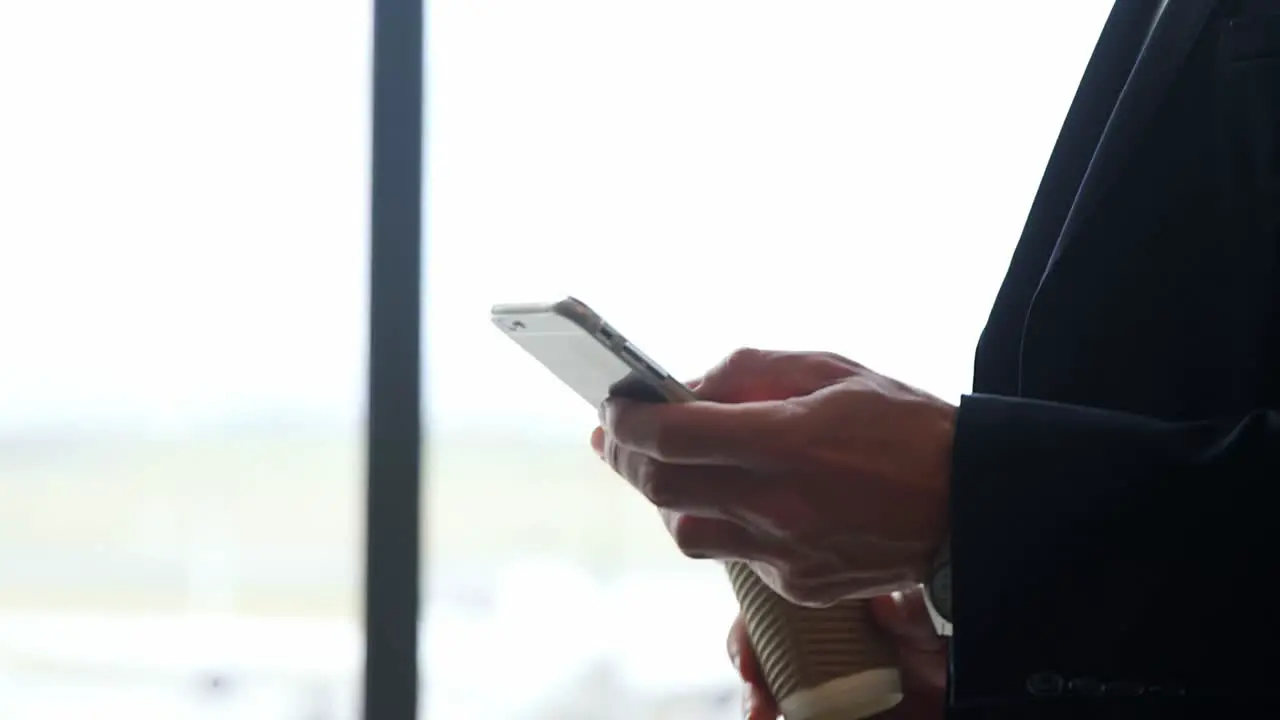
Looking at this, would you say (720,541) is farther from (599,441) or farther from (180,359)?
(180,359)

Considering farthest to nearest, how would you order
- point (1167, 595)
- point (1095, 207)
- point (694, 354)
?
point (694, 354)
point (1095, 207)
point (1167, 595)

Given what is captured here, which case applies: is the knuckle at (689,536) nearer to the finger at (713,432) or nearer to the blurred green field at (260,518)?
the finger at (713,432)

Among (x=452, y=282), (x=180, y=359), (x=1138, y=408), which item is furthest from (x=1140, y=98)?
(x=180, y=359)

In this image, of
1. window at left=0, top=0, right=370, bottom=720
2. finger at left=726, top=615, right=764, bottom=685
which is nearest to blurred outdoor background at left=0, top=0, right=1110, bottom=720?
window at left=0, top=0, right=370, bottom=720

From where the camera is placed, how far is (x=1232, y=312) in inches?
18.1

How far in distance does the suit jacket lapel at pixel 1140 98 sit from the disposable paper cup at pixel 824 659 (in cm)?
18

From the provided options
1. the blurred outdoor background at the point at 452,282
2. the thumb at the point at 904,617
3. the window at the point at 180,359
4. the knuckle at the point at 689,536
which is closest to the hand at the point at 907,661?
the thumb at the point at 904,617

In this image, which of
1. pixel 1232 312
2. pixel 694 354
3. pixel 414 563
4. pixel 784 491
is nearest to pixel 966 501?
pixel 784 491

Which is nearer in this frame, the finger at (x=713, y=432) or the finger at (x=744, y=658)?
the finger at (x=713, y=432)

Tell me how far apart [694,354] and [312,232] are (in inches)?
18.2

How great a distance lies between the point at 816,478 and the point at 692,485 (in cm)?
5

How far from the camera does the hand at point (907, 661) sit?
0.49 m

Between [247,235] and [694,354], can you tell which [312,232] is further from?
[694,354]

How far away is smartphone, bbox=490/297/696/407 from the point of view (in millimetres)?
410
